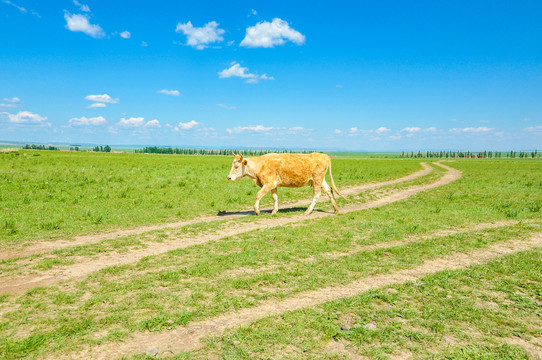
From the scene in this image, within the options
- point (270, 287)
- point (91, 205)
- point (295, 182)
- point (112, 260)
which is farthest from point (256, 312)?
point (91, 205)

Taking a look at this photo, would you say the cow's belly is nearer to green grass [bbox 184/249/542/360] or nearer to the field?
the field

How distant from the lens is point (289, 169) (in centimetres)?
1310

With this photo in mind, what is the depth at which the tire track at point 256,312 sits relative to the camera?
3.97 m

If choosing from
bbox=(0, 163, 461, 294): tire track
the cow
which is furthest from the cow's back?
bbox=(0, 163, 461, 294): tire track

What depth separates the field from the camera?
409 cm

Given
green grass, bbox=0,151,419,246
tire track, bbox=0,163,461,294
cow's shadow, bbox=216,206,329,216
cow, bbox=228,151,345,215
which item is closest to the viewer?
tire track, bbox=0,163,461,294

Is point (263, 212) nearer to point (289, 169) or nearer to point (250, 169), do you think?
point (250, 169)

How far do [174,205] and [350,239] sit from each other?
31.1 feet

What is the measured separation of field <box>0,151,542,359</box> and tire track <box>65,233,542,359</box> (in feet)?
0.08

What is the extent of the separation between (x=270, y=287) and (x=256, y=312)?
3.23 ft

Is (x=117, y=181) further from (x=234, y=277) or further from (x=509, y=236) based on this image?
(x=509, y=236)

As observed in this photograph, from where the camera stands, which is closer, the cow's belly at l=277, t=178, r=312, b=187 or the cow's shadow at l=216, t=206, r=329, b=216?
the cow's belly at l=277, t=178, r=312, b=187

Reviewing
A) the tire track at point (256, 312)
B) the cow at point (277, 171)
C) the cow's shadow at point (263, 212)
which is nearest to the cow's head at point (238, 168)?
the cow at point (277, 171)

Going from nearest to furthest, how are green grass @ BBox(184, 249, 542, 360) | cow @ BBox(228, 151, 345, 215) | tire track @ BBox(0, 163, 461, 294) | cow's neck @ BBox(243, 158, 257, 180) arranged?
green grass @ BBox(184, 249, 542, 360) → tire track @ BBox(0, 163, 461, 294) → cow @ BBox(228, 151, 345, 215) → cow's neck @ BBox(243, 158, 257, 180)
